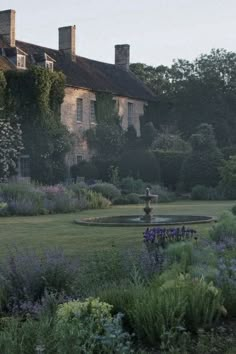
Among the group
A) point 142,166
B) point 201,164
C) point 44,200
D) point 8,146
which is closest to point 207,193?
point 201,164

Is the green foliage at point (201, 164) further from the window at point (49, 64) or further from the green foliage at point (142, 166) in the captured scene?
the window at point (49, 64)

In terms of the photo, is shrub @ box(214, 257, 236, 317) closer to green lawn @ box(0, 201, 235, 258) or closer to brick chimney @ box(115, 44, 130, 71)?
green lawn @ box(0, 201, 235, 258)

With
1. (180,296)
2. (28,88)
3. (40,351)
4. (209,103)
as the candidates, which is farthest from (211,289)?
(209,103)

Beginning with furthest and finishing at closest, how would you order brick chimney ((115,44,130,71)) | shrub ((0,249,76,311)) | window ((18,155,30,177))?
brick chimney ((115,44,130,71)), window ((18,155,30,177)), shrub ((0,249,76,311))

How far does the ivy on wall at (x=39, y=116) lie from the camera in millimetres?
32344

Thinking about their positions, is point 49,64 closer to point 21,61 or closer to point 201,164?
point 21,61

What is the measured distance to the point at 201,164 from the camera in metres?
34.1

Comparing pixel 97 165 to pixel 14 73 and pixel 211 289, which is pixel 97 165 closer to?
pixel 14 73

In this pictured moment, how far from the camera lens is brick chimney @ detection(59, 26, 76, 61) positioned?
41.2 m

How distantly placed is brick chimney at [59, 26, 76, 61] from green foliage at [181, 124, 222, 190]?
447 inches

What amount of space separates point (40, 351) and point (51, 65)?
33251 mm

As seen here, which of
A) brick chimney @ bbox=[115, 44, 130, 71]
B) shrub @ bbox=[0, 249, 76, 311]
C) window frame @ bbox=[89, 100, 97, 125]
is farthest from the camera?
brick chimney @ bbox=[115, 44, 130, 71]

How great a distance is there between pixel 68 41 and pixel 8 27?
20.5 ft

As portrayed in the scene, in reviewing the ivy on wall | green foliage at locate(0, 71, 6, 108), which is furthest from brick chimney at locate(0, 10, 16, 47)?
green foliage at locate(0, 71, 6, 108)
